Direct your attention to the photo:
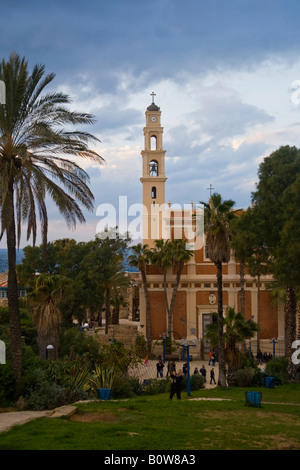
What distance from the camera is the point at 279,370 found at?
81.0 ft

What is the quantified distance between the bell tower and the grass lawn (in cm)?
3561

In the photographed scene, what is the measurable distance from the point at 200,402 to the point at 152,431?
5442 millimetres

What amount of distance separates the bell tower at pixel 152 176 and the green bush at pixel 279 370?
26107 mm

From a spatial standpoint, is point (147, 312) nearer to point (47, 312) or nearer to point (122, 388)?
point (47, 312)

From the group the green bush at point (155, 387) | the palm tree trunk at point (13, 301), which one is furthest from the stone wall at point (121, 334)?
the palm tree trunk at point (13, 301)

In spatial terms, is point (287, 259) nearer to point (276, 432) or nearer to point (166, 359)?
point (276, 432)

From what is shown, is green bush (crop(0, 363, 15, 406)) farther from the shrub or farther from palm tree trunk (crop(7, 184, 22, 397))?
the shrub

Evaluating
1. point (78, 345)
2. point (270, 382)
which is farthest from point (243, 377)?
point (78, 345)

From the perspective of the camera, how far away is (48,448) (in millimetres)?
8969

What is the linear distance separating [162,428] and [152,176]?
41.1m

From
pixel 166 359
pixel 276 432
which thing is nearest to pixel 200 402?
pixel 276 432

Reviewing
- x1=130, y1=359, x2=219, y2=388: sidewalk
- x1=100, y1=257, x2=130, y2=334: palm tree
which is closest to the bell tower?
x1=100, y1=257, x2=130, y2=334: palm tree

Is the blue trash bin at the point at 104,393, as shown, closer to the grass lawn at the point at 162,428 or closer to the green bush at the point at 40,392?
the green bush at the point at 40,392

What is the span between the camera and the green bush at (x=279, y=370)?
23697 mm
